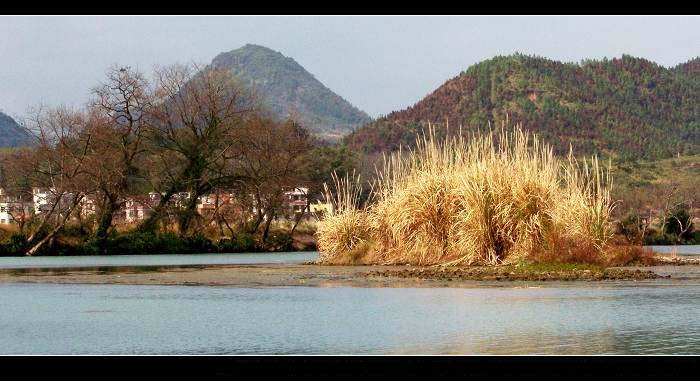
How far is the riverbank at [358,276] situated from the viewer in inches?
723

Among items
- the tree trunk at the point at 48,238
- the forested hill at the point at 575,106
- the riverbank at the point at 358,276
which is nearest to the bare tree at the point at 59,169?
the tree trunk at the point at 48,238

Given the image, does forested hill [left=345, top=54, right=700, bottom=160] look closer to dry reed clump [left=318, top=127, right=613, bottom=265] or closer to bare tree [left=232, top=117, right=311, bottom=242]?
bare tree [left=232, top=117, right=311, bottom=242]

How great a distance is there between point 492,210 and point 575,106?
256ft

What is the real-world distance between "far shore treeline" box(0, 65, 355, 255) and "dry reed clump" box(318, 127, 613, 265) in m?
18.6

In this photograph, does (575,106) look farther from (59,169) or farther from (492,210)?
(492,210)

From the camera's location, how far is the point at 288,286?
18.1 m

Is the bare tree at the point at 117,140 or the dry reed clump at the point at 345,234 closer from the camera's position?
the dry reed clump at the point at 345,234

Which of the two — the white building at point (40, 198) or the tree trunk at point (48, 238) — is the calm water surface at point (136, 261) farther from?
the white building at point (40, 198)

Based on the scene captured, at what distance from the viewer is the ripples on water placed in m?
10.4

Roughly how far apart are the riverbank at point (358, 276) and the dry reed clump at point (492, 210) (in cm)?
61

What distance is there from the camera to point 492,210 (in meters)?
20.5

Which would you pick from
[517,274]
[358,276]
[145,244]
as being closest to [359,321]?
[517,274]
